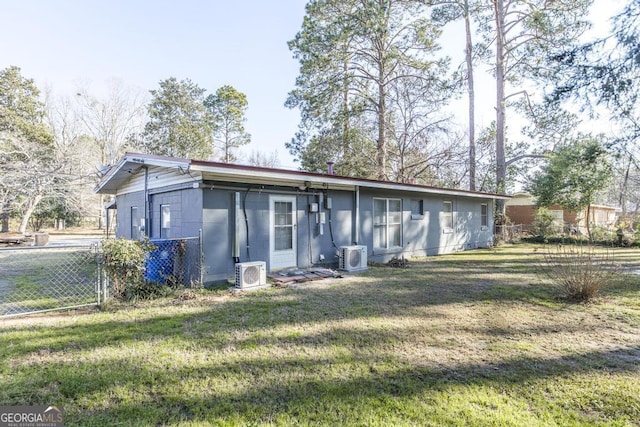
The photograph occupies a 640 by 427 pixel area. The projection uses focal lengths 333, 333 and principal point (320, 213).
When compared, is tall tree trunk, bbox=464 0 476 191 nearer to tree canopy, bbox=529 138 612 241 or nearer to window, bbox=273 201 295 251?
tree canopy, bbox=529 138 612 241

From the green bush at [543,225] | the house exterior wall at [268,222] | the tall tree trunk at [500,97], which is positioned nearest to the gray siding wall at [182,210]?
the house exterior wall at [268,222]

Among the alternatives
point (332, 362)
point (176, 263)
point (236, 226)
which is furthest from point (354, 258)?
point (332, 362)

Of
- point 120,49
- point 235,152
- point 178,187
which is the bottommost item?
point 178,187

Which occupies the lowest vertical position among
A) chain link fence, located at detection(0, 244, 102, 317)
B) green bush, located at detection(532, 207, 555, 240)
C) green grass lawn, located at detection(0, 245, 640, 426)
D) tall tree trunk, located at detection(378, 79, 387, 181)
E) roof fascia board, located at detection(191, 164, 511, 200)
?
green grass lawn, located at detection(0, 245, 640, 426)

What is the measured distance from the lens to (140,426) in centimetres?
219

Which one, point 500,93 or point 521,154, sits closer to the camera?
point 500,93

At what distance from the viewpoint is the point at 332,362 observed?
124 inches

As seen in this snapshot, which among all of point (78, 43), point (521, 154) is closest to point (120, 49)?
point (78, 43)

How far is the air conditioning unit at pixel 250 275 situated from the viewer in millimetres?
6078

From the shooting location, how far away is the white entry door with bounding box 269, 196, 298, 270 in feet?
24.1

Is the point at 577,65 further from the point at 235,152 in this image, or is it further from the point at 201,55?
the point at 235,152

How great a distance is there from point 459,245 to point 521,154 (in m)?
8.52

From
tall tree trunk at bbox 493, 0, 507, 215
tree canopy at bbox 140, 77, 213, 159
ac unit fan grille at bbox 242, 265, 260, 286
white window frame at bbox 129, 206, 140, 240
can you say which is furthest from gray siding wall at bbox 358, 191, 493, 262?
tree canopy at bbox 140, 77, 213, 159

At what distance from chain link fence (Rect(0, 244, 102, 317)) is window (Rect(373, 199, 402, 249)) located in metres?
6.82
